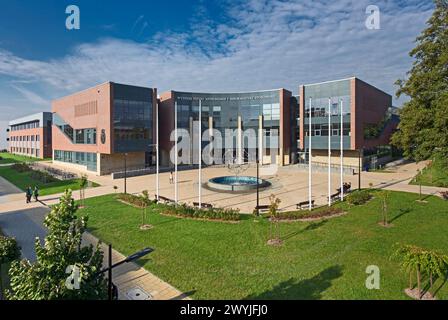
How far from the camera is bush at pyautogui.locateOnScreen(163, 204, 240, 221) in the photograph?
1783cm

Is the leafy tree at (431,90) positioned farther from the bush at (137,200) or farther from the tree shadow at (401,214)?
the bush at (137,200)

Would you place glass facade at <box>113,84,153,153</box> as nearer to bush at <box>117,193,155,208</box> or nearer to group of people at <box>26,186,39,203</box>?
group of people at <box>26,186,39,203</box>

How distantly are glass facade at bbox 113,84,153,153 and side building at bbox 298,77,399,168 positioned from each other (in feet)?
83.6

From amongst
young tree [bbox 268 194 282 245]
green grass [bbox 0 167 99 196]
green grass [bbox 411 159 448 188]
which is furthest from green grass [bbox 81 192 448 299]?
green grass [bbox 0 167 99 196]

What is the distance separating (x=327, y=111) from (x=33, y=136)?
78.2 metres

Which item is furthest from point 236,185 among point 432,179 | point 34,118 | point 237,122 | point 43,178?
point 34,118

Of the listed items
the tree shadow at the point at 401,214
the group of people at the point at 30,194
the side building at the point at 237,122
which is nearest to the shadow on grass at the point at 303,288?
the tree shadow at the point at 401,214

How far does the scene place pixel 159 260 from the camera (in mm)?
12141

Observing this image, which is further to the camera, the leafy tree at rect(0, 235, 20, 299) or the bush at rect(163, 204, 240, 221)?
the bush at rect(163, 204, 240, 221)

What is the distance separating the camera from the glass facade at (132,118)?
3962 cm

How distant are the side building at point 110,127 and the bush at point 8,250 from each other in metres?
29.2
